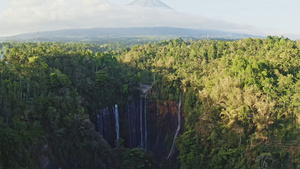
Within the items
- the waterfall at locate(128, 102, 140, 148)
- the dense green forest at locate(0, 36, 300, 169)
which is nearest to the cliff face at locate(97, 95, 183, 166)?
the waterfall at locate(128, 102, 140, 148)

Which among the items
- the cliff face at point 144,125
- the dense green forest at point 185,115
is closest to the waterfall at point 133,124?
the cliff face at point 144,125

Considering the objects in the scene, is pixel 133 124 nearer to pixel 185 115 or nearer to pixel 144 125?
pixel 144 125

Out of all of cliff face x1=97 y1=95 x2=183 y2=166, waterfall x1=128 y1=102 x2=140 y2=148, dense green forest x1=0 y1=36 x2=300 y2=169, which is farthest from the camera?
waterfall x1=128 y1=102 x2=140 y2=148

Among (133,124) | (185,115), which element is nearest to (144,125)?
(133,124)

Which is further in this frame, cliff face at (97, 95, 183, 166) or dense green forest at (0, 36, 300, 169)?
cliff face at (97, 95, 183, 166)

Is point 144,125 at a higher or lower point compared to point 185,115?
lower

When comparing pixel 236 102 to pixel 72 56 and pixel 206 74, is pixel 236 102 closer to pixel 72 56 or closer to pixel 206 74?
pixel 206 74

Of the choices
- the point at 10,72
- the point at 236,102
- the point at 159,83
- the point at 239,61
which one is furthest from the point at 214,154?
the point at 10,72

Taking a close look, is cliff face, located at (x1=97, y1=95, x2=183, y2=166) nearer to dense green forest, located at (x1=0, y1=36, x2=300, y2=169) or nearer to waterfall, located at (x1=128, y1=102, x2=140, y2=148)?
waterfall, located at (x1=128, y1=102, x2=140, y2=148)
